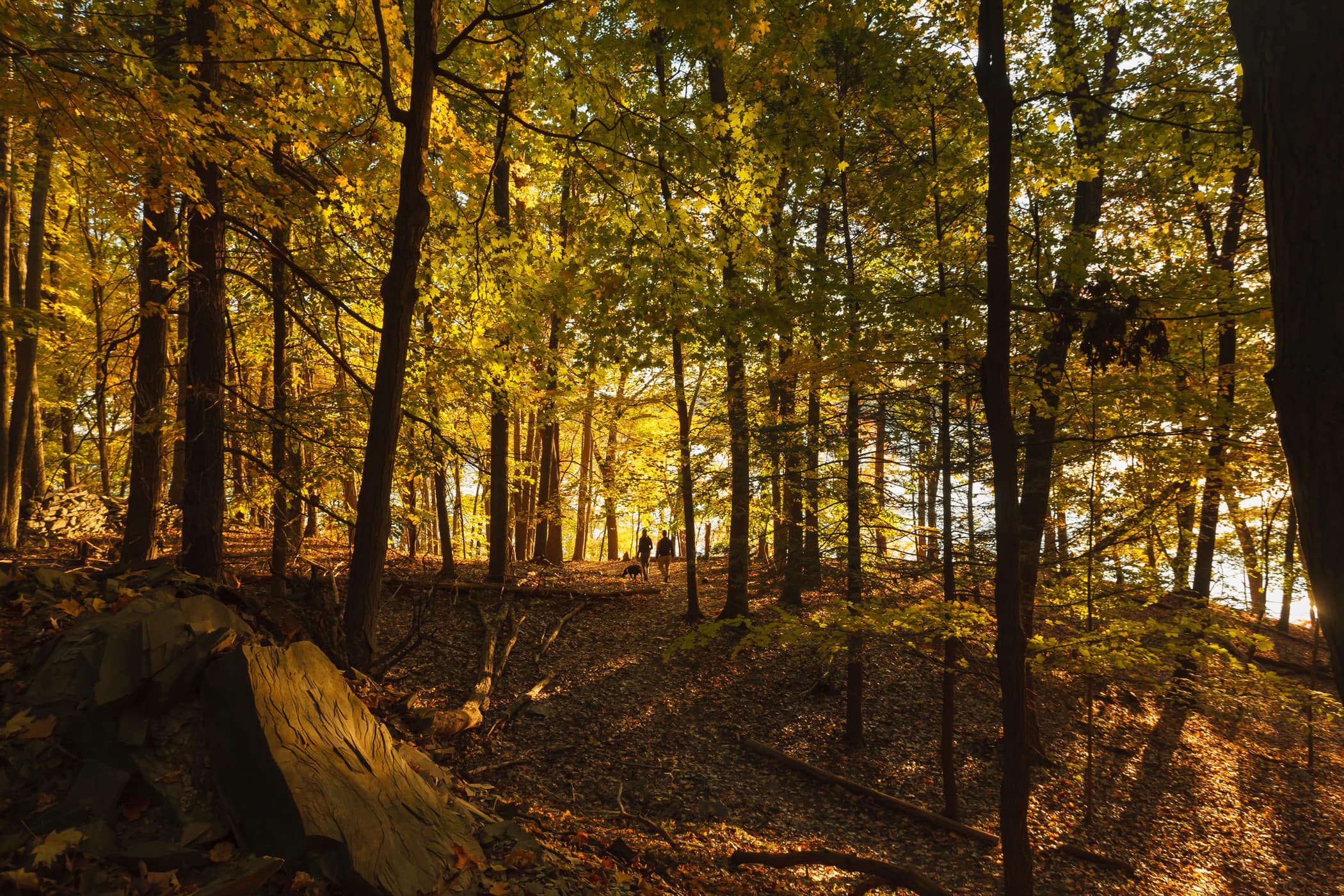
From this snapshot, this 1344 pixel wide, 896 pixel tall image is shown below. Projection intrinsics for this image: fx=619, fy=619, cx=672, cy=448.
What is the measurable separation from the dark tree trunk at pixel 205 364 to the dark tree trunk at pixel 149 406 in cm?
59

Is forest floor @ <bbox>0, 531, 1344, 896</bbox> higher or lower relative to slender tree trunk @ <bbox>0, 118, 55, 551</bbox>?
lower

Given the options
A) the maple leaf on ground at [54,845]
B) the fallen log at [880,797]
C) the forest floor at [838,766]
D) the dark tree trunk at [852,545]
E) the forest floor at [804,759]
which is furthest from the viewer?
the dark tree trunk at [852,545]

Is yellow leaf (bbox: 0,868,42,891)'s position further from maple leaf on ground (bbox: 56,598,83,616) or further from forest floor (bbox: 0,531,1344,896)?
forest floor (bbox: 0,531,1344,896)

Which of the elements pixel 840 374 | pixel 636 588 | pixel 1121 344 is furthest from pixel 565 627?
pixel 1121 344

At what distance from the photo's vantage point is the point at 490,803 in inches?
216

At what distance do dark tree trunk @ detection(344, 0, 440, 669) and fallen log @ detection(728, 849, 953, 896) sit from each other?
15.2 feet

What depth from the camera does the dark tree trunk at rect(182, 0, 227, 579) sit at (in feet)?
22.0

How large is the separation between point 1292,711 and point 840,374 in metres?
6.48

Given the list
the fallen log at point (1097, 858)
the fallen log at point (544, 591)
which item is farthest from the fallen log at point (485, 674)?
the fallen log at point (1097, 858)

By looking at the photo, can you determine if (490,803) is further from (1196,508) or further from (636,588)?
(1196,508)

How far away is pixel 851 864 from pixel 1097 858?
14.3 ft

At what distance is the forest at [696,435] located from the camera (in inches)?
147

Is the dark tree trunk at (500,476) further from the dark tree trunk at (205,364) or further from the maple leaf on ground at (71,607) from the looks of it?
the maple leaf on ground at (71,607)

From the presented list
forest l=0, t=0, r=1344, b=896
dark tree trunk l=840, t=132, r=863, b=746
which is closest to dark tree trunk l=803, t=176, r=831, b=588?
forest l=0, t=0, r=1344, b=896
